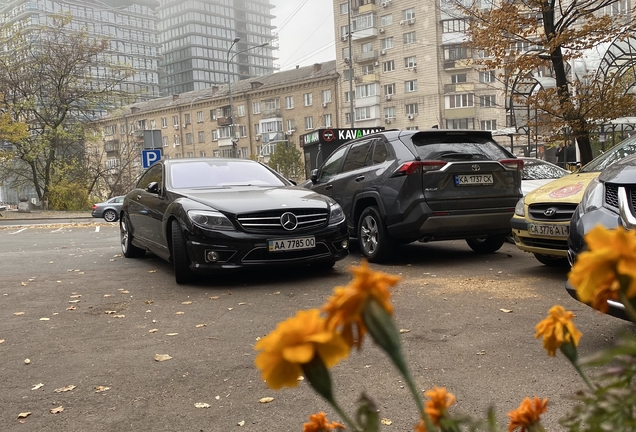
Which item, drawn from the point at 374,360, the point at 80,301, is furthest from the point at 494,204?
the point at 80,301

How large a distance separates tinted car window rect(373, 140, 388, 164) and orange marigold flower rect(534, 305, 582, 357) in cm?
748

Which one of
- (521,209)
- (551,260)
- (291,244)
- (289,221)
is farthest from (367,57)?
(291,244)

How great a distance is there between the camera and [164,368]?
394 centimetres

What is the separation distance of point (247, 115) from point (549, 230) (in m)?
73.4

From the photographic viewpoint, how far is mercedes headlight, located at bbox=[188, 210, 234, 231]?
262 inches

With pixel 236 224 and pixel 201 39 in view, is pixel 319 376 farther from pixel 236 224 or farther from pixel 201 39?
pixel 201 39

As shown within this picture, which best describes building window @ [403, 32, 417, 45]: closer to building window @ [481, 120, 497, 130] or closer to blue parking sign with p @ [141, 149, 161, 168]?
building window @ [481, 120, 497, 130]

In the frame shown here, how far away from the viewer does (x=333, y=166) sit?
983 centimetres

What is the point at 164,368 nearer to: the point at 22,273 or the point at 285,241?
the point at 285,241

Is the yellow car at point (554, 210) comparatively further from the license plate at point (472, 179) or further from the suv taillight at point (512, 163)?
the suv taillight at point (512, 163)

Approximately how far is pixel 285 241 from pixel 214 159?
8.65ft

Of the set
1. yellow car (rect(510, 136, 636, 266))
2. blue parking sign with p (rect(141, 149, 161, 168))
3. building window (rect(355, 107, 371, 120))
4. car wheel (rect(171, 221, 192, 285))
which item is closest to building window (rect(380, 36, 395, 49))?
building window (rect(355, 107, 371, 120))

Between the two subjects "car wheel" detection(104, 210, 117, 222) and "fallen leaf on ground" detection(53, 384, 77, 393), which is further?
"car wheel" detection(104, 210, 117, 222)

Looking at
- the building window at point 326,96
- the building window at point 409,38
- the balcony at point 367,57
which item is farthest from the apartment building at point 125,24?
the building window at point 409,38
